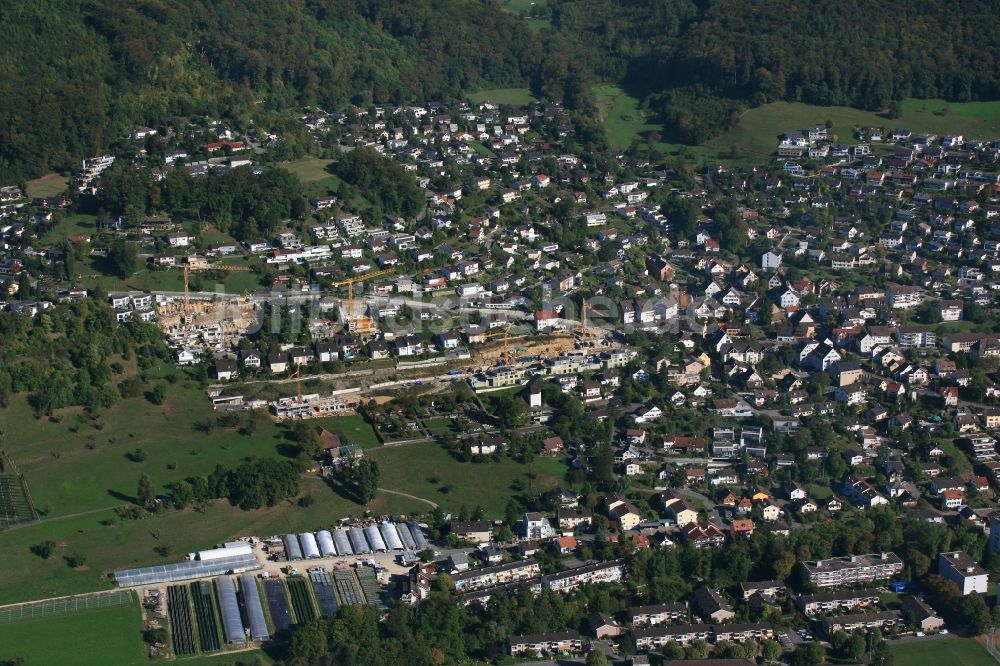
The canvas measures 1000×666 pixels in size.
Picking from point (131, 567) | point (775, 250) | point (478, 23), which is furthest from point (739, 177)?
point (131, 567)

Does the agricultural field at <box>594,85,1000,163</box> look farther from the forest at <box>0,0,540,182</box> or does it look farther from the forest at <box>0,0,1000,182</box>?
the forest at <box>0,0,540,182</box>

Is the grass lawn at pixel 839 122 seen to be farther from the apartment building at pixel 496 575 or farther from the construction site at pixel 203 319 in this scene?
the apartment building at pixel 496 575

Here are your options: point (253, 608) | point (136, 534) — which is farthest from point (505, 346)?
point (253, 608)

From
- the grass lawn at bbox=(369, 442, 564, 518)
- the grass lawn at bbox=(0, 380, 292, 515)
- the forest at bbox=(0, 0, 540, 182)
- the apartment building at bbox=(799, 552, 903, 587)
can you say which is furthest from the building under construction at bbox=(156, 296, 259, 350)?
the apartment building at bbox=(799, 552, 903, 587)

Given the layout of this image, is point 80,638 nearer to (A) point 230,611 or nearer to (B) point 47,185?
(A) point 230,611

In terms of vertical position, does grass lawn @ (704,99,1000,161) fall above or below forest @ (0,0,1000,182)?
below

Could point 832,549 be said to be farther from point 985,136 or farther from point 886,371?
point 985,136
